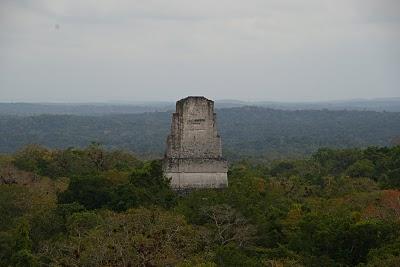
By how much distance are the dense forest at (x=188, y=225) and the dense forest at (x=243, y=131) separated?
157 ft

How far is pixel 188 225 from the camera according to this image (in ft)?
56.6

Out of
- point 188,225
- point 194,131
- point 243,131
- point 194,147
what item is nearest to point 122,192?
point 194,147

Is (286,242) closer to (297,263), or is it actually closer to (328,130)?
(297,263)

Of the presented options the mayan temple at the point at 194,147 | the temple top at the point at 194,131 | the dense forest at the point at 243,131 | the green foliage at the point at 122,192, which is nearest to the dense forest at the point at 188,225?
the green foliage at the point at 122,192

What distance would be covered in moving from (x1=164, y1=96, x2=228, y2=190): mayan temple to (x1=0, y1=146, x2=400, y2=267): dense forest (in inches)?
19.9

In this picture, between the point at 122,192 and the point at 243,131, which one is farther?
the point at 243,131

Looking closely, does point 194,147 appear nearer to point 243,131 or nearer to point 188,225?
point 188,225

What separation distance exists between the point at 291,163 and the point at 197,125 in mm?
26940

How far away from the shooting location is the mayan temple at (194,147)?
22141 millimetres

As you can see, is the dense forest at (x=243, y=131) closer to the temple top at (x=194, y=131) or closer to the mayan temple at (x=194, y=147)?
the mayan temple at (x=194, y=147)

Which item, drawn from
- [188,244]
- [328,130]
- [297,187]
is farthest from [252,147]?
[188,244]

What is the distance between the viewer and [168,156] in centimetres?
2241

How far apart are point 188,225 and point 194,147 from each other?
212 inches

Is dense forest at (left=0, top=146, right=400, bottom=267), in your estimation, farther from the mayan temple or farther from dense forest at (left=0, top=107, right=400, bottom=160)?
dense forest at (left=0, top=107, right=400, bottom=160)
